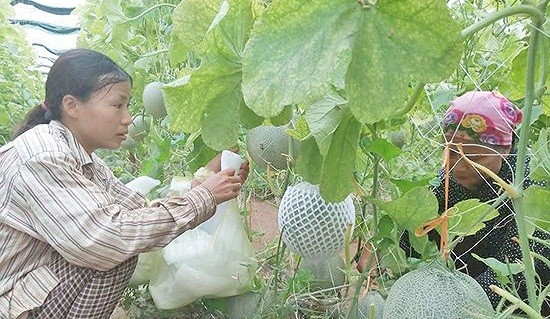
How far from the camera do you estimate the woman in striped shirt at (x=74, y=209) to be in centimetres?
183

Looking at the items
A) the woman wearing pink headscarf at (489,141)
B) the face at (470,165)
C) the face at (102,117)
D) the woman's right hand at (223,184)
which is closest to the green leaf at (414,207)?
the woman wearing pink headscarf at (489,141)

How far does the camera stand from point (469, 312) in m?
1.14

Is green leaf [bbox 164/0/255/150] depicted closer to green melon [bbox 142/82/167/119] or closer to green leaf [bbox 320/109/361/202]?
green leaf [bbox 320/109/361/202]

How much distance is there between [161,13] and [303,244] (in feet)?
4.96

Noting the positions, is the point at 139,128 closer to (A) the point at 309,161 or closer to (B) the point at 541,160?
(A) the point at 309,161

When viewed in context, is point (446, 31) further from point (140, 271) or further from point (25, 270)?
point (140, 271)

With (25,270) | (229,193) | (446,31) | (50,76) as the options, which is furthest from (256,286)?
(446,31)

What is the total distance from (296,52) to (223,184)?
1157 mm

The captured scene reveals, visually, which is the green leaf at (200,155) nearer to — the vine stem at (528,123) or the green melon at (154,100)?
the green melon at (154,100)

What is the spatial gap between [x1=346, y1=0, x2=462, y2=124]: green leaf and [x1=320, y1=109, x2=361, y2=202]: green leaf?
0.83 feet

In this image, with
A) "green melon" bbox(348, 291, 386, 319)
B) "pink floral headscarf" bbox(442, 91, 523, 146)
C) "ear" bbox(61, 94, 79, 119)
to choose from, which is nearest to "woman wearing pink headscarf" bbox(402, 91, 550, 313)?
"pink floral headscarf" bbox(442, 91, 523, 146)

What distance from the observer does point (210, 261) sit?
2215mm

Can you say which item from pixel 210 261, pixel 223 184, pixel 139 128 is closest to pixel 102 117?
pixel 223 184

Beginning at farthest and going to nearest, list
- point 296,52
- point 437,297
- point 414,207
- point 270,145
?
point 270,145
point 414,207
point 437,297
point 296,52
